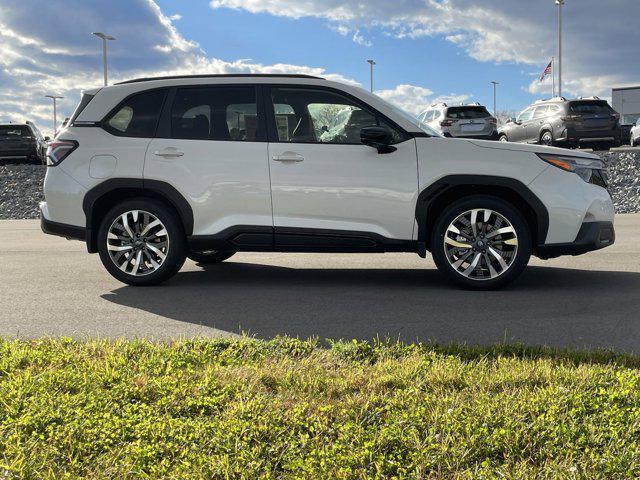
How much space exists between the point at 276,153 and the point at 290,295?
1347 millimetres

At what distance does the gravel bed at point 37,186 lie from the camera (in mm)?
18453

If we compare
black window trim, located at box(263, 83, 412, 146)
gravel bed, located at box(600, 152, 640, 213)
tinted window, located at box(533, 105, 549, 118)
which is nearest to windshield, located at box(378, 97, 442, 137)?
black window trim, located at box(263, 83, 412, 146)

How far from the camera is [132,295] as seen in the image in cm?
692

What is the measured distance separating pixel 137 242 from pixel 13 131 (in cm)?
2303

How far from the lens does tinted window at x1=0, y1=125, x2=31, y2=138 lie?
1080 inches

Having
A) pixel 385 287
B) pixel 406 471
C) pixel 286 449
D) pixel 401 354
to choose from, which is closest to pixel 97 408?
pixel 286 449

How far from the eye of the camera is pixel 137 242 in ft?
23.5

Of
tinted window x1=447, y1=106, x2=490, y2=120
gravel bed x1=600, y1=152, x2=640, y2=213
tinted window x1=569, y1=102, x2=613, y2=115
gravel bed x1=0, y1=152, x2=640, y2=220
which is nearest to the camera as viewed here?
gravel bed x1=600, y1=152, x2=640, y2=213

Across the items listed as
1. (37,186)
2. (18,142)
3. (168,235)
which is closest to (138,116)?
(168,235)

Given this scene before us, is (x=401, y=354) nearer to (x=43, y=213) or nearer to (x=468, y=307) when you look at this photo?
(x=468, y=307)

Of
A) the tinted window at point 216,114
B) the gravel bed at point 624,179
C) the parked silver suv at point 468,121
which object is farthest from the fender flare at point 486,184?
the parked silver suv at point 468,121

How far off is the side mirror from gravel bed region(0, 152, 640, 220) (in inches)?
460

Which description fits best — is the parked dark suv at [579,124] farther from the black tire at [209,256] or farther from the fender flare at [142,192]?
the fender flare at [142,192]

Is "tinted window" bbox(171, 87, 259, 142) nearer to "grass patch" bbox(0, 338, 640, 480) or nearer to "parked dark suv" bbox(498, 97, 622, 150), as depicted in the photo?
"grass patch" bbox(0, 338, 640, 480)
